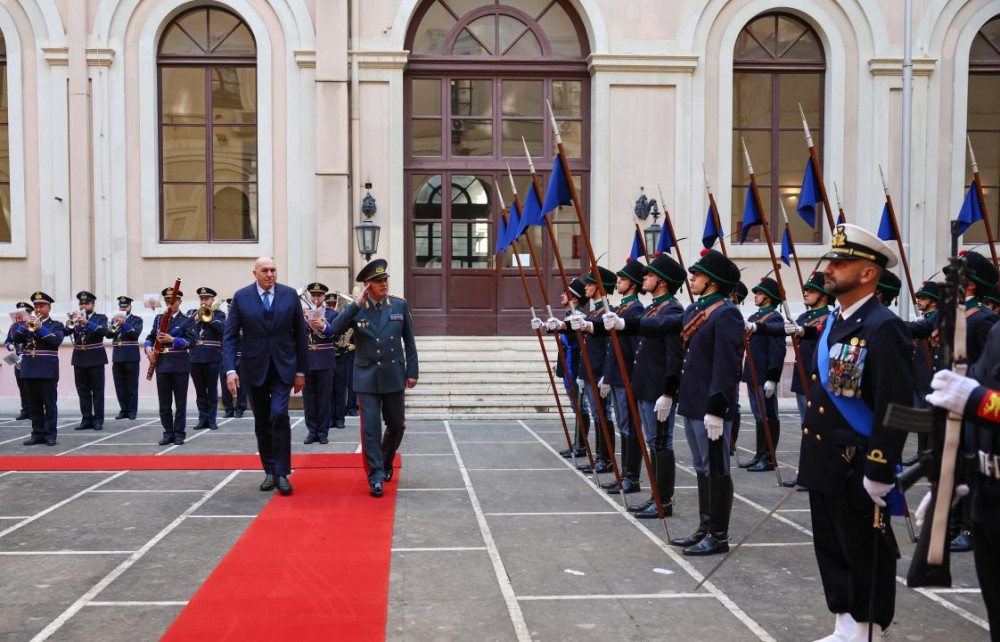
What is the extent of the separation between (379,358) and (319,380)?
3.93 meters

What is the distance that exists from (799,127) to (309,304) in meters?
9.92

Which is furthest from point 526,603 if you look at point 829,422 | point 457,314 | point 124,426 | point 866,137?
point 866,137

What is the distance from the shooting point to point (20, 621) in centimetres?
465

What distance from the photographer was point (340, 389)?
13367 millimetres

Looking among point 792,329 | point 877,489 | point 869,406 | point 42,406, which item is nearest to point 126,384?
point 42,406

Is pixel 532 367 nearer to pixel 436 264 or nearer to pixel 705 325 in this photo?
pixel 436 264

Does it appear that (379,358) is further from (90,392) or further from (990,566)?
(90,392)

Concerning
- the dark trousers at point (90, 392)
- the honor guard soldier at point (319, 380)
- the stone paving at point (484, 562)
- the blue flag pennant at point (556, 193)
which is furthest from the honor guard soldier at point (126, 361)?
the blue flag pennant at point (556, 193)

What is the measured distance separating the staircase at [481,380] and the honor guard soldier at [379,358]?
5.66m

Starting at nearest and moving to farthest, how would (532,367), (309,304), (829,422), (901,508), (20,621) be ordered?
(901,508) → (829,422) → (20,621) → (309,304) → (532,367)

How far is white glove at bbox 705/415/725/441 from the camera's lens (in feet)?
18.7

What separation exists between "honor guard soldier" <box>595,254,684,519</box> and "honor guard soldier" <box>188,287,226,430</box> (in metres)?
7.56

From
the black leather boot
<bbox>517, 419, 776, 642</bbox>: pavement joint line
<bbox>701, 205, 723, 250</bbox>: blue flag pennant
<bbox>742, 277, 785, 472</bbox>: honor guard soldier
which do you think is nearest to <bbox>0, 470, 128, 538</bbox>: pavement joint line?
<bbox>517, 419, 776, 642</bbox>: pavement joint line

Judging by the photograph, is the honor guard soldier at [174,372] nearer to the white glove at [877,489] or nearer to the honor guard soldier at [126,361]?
the honor guard soldier at [126,361]
